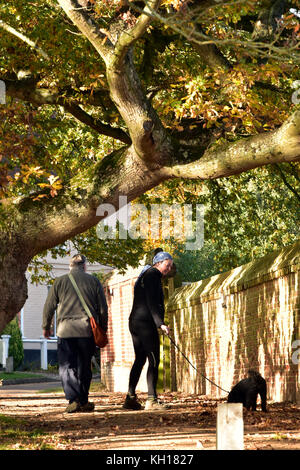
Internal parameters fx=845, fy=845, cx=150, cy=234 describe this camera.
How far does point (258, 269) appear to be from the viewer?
11586 mm

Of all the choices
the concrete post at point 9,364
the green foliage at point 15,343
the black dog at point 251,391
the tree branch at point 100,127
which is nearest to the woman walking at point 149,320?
the black dog at point 251,391

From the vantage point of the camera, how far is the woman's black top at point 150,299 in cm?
1108

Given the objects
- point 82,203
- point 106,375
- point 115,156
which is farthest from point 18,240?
point 106,375

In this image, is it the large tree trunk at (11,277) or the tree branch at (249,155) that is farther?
the large tree trunk at (11,277)

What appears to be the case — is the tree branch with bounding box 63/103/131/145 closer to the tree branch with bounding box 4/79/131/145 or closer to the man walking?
the tree branch with bounding box 4/79/131/145

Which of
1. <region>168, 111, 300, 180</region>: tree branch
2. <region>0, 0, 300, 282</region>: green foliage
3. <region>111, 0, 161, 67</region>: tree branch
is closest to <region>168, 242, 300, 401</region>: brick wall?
<region>168, 111, 300, 180</region>: tree branch

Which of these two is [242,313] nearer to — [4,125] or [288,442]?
[4,125]

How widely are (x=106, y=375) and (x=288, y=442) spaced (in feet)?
39.6

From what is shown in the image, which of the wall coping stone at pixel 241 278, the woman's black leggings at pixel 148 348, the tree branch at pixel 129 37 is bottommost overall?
the woman's black leggings at pixel 148 348

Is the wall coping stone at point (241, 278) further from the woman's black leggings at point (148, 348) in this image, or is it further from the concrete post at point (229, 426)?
the concrete post at point (229, 426)

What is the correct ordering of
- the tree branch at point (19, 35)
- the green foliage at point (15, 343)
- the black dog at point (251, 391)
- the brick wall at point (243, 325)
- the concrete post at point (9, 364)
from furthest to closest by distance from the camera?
the green foliage at point (15, 343), the concrete post at point (9, 364), the tree branch at point (19, 35), the brick wall at point (243, 325), the black dog at point (251, 391)

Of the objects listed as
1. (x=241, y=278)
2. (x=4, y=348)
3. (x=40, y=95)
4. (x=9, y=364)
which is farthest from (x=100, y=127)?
(x=9, y=364)

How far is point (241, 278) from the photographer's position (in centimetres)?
1233

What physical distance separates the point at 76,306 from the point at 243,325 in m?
2.62
